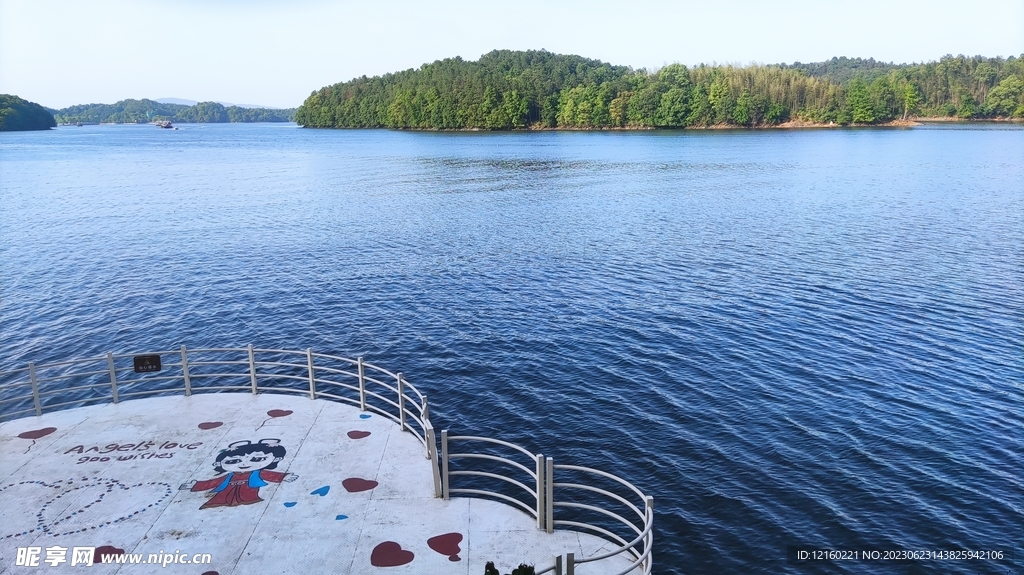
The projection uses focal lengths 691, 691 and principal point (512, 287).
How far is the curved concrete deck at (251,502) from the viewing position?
13.2m

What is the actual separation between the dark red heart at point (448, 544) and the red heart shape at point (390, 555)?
1.65 feet

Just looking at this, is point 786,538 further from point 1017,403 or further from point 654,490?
point 1017,403

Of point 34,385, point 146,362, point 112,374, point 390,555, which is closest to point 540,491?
point 390,555

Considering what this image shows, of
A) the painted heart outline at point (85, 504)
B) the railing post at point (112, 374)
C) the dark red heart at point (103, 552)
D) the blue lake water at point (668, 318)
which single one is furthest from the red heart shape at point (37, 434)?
the blue lake water at point (668, 318)

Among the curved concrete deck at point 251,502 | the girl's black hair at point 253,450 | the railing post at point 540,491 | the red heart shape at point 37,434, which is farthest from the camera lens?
the red heart shape at point 37,434

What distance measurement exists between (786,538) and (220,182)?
10096 centimetres

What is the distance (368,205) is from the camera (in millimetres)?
79312

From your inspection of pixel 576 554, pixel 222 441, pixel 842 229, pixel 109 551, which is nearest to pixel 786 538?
pixel 576 554

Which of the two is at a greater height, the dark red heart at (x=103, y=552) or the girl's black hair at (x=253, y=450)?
the girl's black hair at (x=253, y=450)

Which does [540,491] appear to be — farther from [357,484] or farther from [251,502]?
[251,502]

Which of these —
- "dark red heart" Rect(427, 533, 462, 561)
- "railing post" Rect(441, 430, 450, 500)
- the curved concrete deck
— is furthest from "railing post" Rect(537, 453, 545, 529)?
"railing post" Rect(441, 430, 450, 500)

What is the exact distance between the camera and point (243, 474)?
1597 centimetres

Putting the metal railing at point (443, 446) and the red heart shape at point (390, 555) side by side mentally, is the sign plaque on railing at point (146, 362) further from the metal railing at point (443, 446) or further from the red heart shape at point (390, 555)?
the red heart shape at point (390, 555)

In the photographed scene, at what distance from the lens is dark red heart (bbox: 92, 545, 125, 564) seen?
13.0 meters
